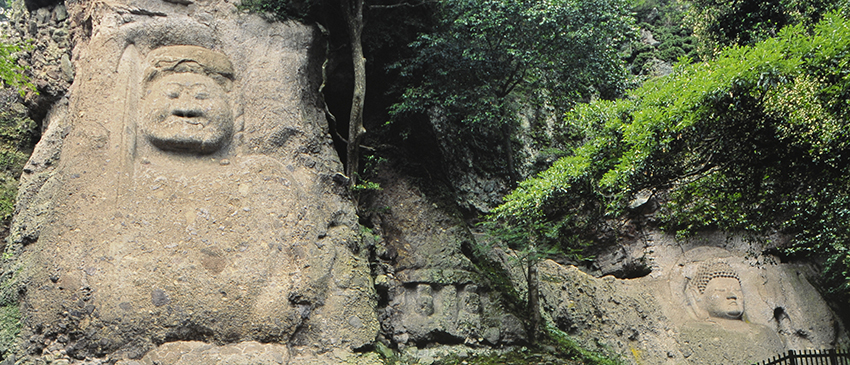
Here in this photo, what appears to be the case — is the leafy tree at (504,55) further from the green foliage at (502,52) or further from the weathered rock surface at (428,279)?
the weathered rock surface at (428,279)

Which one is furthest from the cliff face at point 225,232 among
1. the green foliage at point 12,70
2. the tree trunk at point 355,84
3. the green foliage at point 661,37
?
the green foliage at point 661,37

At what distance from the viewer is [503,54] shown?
12172mm

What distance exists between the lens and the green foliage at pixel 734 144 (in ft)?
24.4

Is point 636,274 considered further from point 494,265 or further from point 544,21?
point 544,21

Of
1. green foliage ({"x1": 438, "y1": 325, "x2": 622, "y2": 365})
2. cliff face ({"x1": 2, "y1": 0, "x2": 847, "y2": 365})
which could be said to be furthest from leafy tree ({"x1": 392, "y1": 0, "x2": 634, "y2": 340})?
cliff face ({"x1": 2, "y1": 0, "x2": 847, "y2": 365})

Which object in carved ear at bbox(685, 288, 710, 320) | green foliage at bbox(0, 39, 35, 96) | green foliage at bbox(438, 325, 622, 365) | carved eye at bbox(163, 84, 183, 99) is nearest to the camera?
carved eye at bbox(163, 84, 183, 99)

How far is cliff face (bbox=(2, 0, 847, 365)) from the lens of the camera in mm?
7809

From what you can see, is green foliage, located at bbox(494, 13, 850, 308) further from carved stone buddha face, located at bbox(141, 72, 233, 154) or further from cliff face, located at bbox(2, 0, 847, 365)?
carved stone buddha face, located at bbox(141, 72, 233, 154)

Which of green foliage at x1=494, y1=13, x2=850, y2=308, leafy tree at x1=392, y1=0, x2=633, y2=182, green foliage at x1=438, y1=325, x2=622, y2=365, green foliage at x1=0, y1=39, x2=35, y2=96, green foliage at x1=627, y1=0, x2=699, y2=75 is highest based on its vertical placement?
green foliage at x1=627, y1=0, x2=699, y2=75

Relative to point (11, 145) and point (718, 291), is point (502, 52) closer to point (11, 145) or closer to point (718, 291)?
point (718, 291)

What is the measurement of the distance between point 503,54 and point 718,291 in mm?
6534

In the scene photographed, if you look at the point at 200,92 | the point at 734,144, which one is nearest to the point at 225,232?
the point at 200,92

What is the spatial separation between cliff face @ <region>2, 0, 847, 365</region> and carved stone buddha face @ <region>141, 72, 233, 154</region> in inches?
0.9

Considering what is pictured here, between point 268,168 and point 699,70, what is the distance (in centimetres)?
627
